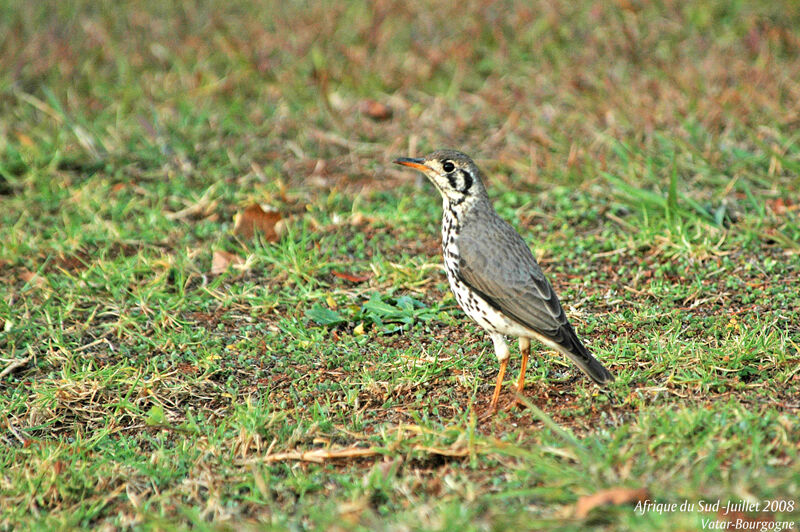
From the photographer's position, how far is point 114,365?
17.6 feet

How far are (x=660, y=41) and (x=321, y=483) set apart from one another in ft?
21.6

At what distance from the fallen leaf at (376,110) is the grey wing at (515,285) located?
3.54 m

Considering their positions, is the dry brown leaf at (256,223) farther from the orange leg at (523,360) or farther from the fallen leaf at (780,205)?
the fallen leaf at (780,205)

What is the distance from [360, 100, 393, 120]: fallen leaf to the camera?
28.2ft

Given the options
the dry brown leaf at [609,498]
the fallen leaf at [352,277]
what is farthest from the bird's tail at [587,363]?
the fallen leaf at [352,277]

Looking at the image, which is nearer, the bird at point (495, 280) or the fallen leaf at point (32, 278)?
the bird at point (495, 280)

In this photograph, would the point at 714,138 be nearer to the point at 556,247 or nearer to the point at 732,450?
the point at 556,247

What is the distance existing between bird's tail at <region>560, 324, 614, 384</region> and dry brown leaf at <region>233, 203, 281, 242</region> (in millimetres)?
2855

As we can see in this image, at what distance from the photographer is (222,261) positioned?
6406mm

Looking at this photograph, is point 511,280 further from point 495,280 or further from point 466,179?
point 466,179

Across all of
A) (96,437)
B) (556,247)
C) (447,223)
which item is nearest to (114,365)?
(96,437)

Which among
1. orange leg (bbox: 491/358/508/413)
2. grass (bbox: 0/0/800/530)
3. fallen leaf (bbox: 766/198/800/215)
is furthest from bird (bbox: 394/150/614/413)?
fallen leaf (bbox: 766/198/800/215)

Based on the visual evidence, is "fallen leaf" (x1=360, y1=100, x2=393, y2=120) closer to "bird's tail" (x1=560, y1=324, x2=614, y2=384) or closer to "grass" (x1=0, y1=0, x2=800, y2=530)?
"grass" (x1=0, y1=0, x2=800, y2=530)

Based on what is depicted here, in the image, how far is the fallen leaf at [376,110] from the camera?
860 cm
